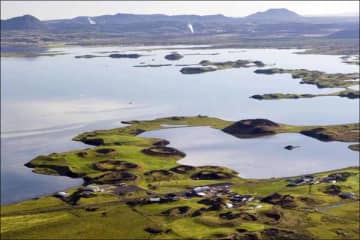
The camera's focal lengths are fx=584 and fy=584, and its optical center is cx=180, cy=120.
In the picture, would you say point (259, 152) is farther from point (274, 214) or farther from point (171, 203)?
point (274, 214)

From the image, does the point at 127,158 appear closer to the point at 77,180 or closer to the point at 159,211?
the point at 77,180

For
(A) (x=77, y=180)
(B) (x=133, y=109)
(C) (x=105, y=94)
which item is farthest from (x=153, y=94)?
(A) (x=77, y=180)

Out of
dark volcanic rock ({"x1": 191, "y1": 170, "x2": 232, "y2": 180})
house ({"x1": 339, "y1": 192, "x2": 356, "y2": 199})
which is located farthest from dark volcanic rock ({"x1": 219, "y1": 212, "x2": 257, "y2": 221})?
dark volcanic rock ({"x1": 191, "y1": 170, "x2": 232, "y2": 180})

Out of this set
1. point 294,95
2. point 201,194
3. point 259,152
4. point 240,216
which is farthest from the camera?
point 294,95

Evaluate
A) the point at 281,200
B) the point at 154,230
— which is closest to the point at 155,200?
the point at 154,230

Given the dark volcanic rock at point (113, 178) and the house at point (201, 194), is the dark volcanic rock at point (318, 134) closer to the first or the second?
the house at point (201, 194)

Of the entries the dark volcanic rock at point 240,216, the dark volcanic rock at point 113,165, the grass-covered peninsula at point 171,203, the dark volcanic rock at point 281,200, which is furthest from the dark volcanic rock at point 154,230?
the dark volcanic rock at point 113,165

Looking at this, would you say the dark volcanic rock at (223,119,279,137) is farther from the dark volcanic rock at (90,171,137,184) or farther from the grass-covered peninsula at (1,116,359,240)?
the dark volcanic rock at (90,171,137,184)
